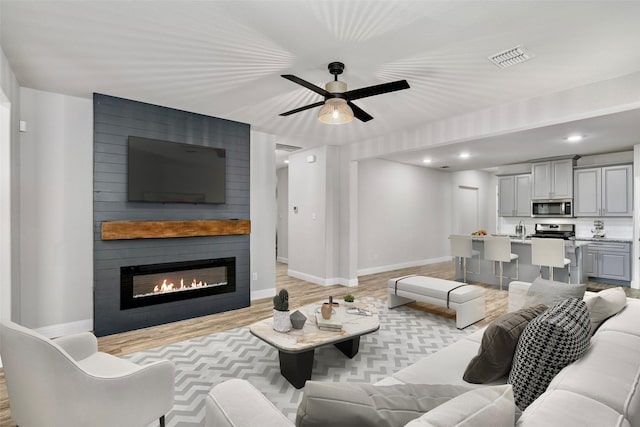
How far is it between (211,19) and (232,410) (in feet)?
7.55

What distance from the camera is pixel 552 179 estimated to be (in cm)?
686

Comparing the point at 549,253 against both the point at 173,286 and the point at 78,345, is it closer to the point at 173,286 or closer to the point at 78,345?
the point at 173,286

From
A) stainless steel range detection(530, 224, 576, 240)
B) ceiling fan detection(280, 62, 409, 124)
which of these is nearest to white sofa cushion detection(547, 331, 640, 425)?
ceiling fan detection(280, 62, 409, 124)

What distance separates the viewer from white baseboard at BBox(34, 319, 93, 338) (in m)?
3.43

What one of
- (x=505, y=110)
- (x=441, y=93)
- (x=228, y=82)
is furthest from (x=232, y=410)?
(x=505, y=110)

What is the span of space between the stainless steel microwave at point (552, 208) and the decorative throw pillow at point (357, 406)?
746 centimetres

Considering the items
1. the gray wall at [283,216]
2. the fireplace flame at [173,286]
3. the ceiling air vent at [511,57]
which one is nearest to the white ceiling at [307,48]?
the ceiling air vent at [511,57]

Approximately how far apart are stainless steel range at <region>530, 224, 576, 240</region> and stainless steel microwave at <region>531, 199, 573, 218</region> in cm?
35

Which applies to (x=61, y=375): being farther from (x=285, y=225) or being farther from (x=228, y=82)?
(x=285, y=225)

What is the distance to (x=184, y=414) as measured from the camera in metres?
2.12

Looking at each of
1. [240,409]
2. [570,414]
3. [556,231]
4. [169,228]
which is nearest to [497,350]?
[570,414]

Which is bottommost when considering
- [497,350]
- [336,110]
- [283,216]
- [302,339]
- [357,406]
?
[302,339]

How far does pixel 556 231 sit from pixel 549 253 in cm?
270

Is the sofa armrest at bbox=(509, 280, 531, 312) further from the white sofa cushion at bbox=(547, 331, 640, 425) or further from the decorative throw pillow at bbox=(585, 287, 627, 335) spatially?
the white sofa cushion at bbox=(547, 331, 640, 425)
